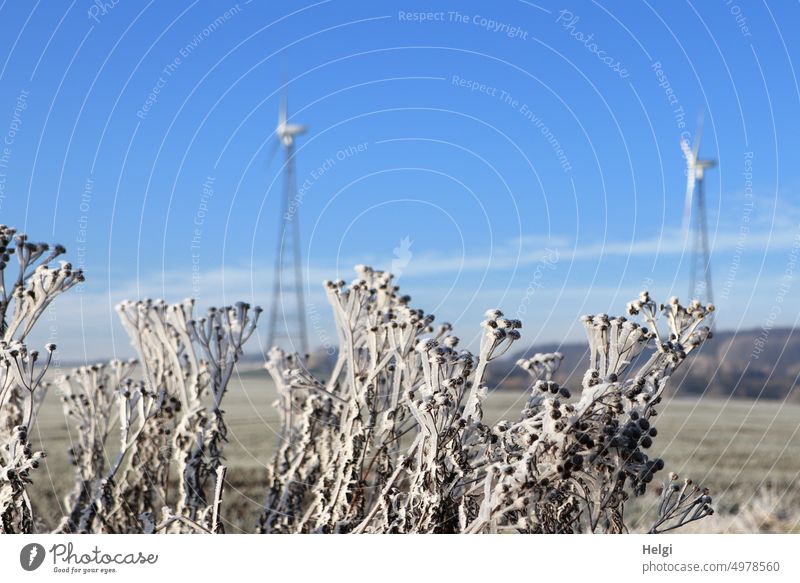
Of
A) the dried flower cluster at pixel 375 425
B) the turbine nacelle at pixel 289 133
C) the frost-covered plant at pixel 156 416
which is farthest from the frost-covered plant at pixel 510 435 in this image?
the turbine nacelle at pixel 289 133

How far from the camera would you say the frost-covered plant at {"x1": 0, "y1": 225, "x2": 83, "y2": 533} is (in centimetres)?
354

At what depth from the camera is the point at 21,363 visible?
375 centimetres

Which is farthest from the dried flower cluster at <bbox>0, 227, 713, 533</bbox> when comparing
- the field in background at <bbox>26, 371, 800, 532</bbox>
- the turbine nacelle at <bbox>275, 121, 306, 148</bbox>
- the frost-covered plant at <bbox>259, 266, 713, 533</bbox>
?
the turbine nacelle at <bbox>275, 121, 306, 148</bbox>

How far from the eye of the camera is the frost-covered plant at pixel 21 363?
11.6 feet

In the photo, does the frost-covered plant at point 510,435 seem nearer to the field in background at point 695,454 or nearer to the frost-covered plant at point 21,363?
the frost-covered plant at point 21,363

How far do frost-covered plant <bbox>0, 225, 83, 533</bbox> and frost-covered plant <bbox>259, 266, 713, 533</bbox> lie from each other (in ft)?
3.93

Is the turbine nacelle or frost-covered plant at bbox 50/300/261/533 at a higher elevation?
the turbine nacelle

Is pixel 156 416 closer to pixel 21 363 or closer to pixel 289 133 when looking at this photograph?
pixel 21 363

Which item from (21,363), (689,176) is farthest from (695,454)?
(21,363)

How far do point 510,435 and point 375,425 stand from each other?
4.07 ft

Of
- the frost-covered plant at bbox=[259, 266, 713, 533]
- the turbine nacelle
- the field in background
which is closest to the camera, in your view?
the frost-covered plant at bbox=[259, 266, 713, 533]

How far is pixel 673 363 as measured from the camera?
3.29 metres

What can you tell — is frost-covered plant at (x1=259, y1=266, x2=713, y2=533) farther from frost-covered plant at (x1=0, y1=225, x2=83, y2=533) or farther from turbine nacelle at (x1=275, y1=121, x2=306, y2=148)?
turbine nacelle at (x1=275, y1=121, x2=306, y2=148)
